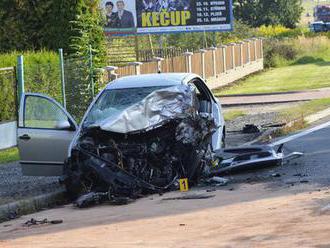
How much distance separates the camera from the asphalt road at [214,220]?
7.43m

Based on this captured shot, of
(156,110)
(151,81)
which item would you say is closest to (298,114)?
(151,81)

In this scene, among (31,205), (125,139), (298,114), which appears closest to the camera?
(31,205)

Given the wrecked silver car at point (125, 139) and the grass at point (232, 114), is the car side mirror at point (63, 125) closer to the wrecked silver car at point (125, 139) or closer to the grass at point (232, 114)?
the wrecked silver car at point (125, 139)

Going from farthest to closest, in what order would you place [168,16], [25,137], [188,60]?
[168,16] → [188,60] → [25,137]

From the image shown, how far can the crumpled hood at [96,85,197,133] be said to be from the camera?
34.8 ft

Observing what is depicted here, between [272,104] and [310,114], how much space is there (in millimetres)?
4300

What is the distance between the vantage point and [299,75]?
38031 mm

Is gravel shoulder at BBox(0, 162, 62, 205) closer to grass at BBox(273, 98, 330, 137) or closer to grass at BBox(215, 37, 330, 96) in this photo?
grass at BBox(273, 98, 330, 137)

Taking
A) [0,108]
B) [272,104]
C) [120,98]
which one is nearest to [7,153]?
[0,108]

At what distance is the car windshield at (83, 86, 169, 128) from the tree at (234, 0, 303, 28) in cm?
6722

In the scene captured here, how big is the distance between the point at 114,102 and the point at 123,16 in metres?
25.2

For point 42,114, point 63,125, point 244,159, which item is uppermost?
point 42,114

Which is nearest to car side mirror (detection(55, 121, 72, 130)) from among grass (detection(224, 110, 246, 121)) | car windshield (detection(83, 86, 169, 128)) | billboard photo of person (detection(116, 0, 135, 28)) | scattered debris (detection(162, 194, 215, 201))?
car windshield (detection(83, 86, 169, 128))

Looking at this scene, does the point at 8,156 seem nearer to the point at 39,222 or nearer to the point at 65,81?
the point at 65,81
